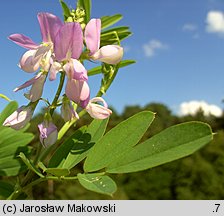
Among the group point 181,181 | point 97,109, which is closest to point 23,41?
point 97,109

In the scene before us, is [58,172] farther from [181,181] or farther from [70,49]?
[181,181]

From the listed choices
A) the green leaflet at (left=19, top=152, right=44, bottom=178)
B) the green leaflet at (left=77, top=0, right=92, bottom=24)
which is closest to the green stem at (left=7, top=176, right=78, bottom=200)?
the green leaflet at (left=19, top=152, right=44, bottom=178)

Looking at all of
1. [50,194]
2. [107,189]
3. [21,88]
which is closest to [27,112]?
[21,88]

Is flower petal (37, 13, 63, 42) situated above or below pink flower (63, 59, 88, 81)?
above

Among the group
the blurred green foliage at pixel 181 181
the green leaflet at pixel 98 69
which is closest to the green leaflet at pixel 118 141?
the green leaflet at pixel 98 69

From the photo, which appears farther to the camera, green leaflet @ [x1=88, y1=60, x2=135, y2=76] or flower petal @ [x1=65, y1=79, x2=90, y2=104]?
green leaflet @ [x1=88, y1=60, x2=135, y2=76]

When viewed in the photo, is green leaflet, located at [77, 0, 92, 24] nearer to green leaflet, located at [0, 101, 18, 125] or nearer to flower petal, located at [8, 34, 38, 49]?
flower petal, located at [8, 34, 38, 49]

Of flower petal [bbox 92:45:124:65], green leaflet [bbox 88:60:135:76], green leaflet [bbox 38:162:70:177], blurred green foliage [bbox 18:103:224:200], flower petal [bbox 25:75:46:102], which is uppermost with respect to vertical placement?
blurred green foliage [bbox 18:103:224:200]
